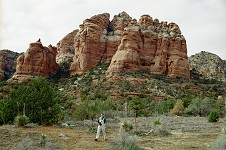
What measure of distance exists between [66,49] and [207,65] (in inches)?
1393

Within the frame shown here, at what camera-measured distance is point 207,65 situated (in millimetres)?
96062

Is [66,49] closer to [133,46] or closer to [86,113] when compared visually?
[133,46]

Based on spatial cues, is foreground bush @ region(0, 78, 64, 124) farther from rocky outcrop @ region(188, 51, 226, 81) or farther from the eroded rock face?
rocky outcrop @ region(188, 51, 226, 81)

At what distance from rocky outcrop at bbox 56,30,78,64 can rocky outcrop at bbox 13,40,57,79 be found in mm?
12097

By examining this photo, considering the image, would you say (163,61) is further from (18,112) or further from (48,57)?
(18,112)

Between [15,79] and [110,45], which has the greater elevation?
[110,45]

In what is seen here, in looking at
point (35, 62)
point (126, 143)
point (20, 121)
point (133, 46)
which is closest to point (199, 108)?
point (20, 121)

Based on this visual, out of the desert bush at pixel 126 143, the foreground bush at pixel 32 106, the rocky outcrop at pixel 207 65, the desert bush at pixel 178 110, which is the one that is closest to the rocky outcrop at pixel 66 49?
the rocky outcrop at pixel 207 65

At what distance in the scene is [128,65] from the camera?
241 feet

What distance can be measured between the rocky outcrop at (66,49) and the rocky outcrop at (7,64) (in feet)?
37.7

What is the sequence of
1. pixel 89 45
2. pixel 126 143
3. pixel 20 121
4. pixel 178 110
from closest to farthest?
pixel 126 143 → pixel 20 121 → pixel 178 110 → pixel 89 45

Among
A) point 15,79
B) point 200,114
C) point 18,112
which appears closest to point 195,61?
point 15,79

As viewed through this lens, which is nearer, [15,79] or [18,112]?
[18,112]

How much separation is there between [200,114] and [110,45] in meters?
42.2
